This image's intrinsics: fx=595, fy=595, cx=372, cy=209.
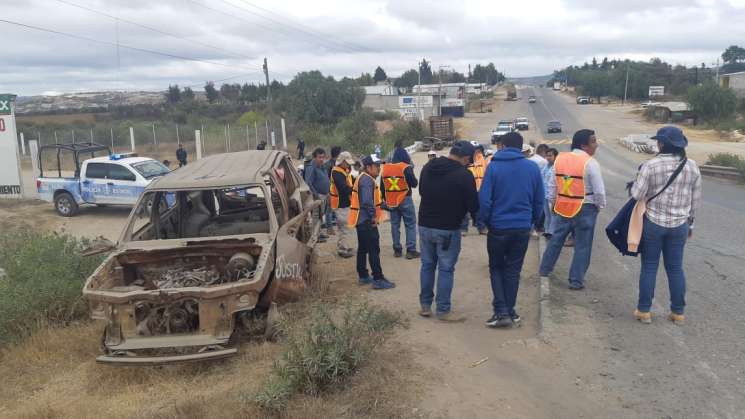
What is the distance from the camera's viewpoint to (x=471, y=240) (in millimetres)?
9695

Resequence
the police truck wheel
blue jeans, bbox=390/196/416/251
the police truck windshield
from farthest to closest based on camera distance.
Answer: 1. the police truck wheel
2. the police truck windshield
3. blue jeans, bbox=390/196/416/251

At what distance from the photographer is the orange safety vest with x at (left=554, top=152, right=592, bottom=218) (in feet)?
21.2

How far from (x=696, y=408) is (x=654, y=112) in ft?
217

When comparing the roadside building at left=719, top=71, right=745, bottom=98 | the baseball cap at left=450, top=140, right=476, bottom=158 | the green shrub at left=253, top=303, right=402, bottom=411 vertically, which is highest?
the roadside building at left=719, top=71, right=745, bottom=98

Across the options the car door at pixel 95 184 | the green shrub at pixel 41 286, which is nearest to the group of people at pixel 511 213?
the green shrub at pixel 41 286

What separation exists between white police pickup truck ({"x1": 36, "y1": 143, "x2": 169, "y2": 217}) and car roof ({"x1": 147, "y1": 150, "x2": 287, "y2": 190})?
707 cm

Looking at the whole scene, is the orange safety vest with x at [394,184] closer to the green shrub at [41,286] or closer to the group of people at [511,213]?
the group of people at [511,213]

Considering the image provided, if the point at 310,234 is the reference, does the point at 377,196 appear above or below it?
above

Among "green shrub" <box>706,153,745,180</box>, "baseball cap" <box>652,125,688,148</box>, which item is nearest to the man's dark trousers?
"baseball cap" <box>652,125,688,148</box>

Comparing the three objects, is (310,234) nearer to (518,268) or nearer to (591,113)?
(518,268)

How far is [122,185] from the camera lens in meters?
14.8

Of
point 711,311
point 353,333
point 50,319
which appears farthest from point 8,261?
point 711,311

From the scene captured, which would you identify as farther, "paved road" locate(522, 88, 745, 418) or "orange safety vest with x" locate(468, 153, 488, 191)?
"orange safety vest with x" locate(468, 153, 488, 191)

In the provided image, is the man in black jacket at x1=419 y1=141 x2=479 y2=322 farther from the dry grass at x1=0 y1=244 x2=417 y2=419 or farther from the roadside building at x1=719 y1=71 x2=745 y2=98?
the roadside building at x1=719 y1=71 x2=745 y2=98
